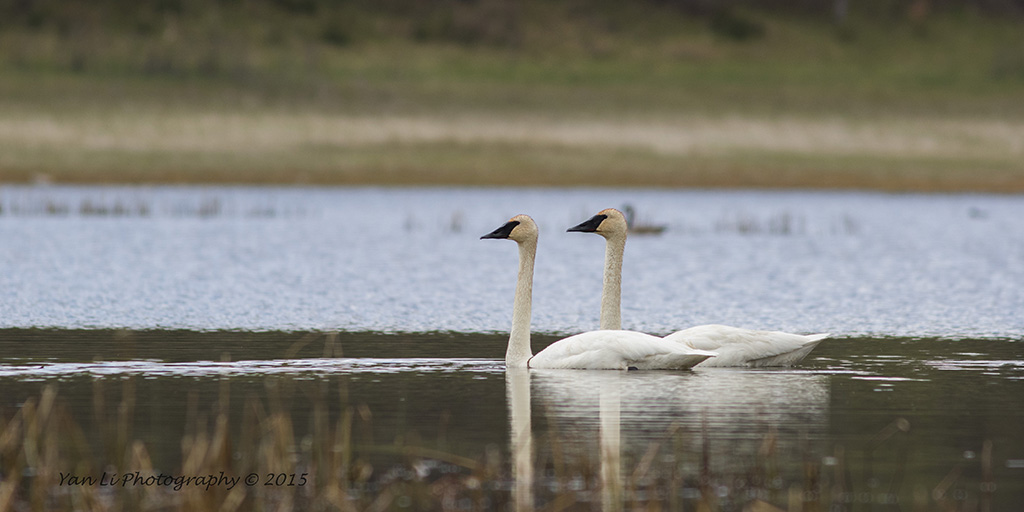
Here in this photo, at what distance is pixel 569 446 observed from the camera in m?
9.63

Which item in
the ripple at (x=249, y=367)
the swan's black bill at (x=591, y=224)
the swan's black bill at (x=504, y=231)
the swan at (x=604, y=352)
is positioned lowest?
the ripple at (x=249, y=367)

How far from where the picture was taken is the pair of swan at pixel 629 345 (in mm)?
12977

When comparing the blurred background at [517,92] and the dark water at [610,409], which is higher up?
the blurred background at [517,92]

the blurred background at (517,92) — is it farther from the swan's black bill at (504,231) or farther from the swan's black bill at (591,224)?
the swan's black bill at (504,231)

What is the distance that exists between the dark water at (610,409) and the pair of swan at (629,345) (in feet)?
0.47

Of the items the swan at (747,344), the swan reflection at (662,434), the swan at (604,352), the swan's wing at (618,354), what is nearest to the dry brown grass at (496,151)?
the swan at (604,352)

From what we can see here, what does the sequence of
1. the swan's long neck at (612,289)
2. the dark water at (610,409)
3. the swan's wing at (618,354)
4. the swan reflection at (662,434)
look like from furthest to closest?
the swan's long neck at (612,289)
the swan's wing at (618,354)
the dark water at (610,409)
the swan reflection at (662,434)

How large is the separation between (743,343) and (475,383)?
92.2 inches

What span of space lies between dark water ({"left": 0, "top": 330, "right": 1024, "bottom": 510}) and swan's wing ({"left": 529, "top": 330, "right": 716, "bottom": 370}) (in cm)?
13

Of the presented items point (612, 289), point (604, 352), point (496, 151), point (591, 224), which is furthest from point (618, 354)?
point (496, 151)

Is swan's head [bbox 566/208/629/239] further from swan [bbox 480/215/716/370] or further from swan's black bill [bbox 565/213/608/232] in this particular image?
swan [bbox 480/215/716/370]

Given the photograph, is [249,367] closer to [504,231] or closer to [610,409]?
[504,231]

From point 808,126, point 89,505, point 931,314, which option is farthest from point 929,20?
point 89,505

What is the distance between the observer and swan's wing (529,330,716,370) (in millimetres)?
12891
